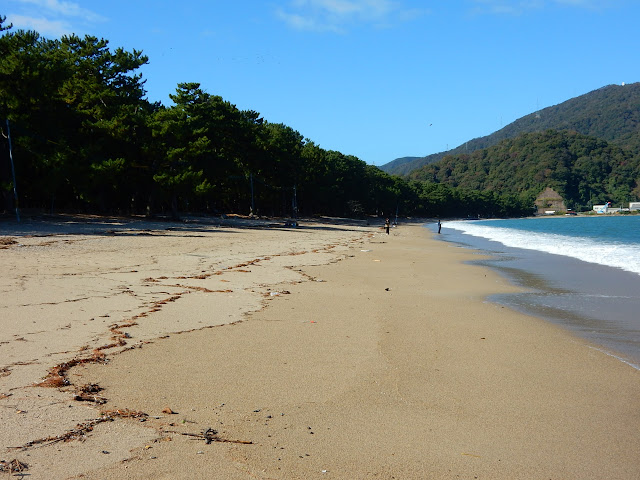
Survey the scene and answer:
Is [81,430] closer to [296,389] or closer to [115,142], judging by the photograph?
[296,389]

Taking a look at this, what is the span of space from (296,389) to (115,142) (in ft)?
117

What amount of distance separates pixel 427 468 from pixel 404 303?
6.38 meters

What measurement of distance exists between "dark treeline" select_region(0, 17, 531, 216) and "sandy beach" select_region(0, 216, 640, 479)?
2238cm

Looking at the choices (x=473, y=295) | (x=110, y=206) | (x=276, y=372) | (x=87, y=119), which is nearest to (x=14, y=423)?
(x=276, y=372)

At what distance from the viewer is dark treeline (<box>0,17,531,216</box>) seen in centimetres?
2828

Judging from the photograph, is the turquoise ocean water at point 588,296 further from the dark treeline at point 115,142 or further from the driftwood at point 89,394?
the dark treeline at point 115,142

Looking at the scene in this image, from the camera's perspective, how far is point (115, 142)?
3606cm

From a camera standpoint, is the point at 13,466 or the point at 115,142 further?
the point at 115,142

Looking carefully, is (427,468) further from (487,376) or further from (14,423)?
(14,423)

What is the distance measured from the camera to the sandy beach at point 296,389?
3.20 meters

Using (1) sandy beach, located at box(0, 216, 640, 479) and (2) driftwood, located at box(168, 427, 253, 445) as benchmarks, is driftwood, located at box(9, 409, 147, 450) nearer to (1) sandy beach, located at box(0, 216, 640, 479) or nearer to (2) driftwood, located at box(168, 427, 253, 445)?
(1) sandy beach, located at box(0, 216, 640, 479)

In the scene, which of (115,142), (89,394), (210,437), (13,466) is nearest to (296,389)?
(210,437)

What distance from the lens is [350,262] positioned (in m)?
17.4

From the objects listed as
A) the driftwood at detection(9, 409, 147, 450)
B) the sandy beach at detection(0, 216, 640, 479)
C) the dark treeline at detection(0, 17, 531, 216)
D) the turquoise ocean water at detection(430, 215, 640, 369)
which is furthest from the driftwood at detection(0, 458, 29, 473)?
the dark treeline at detection(0, 17, 531, 216)
